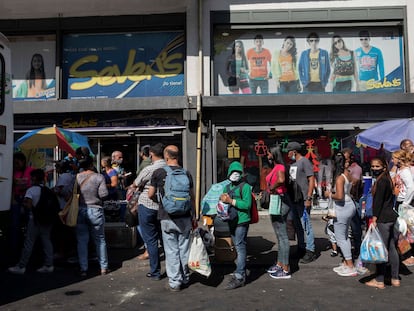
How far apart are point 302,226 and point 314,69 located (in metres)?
5.96

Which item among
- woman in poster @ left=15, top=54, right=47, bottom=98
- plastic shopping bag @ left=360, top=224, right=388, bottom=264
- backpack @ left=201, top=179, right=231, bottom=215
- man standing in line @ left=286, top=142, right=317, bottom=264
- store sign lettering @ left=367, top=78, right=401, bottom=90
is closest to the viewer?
plastic shopping bag @ left=360, top=224, right=388, bottom=264

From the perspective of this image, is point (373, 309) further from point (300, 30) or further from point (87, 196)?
point (300, 30)

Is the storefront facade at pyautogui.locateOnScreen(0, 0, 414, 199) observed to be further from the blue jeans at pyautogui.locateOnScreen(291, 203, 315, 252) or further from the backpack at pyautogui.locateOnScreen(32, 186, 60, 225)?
the backpack at pyautogui.locateOnScreen(32, 186, 60, 225)

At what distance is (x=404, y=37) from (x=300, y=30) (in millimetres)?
2709

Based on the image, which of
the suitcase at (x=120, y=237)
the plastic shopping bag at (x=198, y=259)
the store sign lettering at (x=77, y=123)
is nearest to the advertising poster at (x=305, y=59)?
the store sign lettering at (x=77, y=123)

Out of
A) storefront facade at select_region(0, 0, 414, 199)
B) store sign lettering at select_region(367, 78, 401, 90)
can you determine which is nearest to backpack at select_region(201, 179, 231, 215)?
storefront facade at select_region(0, 0, 414, 199)

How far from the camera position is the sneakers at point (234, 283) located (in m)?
5.43

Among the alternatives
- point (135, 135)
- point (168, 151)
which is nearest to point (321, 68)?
point (135, 135)

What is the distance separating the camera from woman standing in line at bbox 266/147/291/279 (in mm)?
5840

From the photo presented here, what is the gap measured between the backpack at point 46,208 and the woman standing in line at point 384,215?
4516 millimetres

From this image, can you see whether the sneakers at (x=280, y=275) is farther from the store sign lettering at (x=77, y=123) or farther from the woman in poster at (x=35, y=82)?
the woman in poster at (x=35, y=82)

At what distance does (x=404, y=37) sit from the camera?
11.2 m

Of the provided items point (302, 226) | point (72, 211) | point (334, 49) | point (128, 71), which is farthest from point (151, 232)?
point (334, 49)

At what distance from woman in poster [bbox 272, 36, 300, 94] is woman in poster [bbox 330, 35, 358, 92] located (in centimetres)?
102
